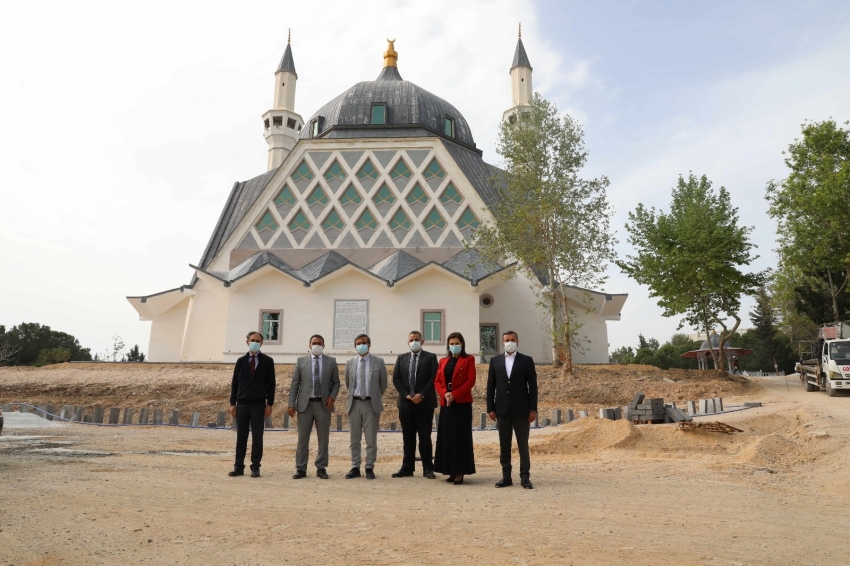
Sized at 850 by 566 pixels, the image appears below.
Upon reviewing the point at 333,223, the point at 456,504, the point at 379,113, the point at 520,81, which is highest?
the point at 520,81

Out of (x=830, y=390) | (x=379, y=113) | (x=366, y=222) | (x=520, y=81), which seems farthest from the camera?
(x=520, y=81)

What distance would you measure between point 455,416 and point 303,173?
82.1 ft

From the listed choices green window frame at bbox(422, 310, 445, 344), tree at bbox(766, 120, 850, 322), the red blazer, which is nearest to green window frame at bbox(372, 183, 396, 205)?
green window frame at bbox(422, 310, 445, 344)

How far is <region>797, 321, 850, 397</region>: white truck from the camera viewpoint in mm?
17828

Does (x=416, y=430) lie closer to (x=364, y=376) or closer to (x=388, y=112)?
(x=364, y=376)

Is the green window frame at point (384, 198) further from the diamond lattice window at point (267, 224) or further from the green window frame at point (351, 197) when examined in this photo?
the diamond lattice window at point (267, 224)

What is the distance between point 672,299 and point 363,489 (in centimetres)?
2163

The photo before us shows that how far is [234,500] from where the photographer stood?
5516 millimetres

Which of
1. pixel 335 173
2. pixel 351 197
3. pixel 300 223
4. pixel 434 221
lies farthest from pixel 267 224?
pixel 434 221

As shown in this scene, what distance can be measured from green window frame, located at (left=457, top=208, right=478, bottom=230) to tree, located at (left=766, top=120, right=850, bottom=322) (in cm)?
1333

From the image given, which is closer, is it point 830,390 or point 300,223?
point 830,390

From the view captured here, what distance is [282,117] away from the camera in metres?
37.5

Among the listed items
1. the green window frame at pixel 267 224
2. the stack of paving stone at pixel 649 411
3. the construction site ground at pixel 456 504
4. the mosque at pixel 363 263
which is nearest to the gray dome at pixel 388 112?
the mosque at pixel 363 263

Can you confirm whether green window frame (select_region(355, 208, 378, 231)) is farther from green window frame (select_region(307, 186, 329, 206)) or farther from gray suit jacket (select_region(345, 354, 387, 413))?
gray suit jacket (select_region(345, 354, 387, 413))
